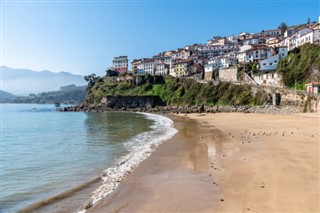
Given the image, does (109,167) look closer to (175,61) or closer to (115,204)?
(115,204)

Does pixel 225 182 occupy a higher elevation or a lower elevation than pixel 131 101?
lower

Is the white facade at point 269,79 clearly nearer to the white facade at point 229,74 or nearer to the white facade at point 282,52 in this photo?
the white facade at point 229,74

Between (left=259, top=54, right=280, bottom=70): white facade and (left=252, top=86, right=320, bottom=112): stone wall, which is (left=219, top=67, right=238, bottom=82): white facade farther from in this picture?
(left=252, top=86, right=320, bottom=112): stone wall

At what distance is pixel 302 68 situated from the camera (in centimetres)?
5309

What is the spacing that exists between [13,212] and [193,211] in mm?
6589

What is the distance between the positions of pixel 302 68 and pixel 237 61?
36.7 metres

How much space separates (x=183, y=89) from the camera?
8981 centimetres

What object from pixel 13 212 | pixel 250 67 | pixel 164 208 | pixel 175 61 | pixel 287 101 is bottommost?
pixel 13 212

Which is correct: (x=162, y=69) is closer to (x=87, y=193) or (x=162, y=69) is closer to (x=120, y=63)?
(x=120, y=63)

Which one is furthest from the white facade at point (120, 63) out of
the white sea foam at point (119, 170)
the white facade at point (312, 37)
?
the white sea foam at point (119, 170)

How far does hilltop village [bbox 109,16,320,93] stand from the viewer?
219 ft

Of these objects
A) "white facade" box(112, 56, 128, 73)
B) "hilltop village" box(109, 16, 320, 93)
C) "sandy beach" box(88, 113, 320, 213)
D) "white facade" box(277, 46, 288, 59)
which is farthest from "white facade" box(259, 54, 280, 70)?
"white facade" box(112, 56, 128, 73)

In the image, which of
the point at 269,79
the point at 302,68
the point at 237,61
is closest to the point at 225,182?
the point at 302,68

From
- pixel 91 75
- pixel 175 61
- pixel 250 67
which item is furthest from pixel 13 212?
pixel 91 75
